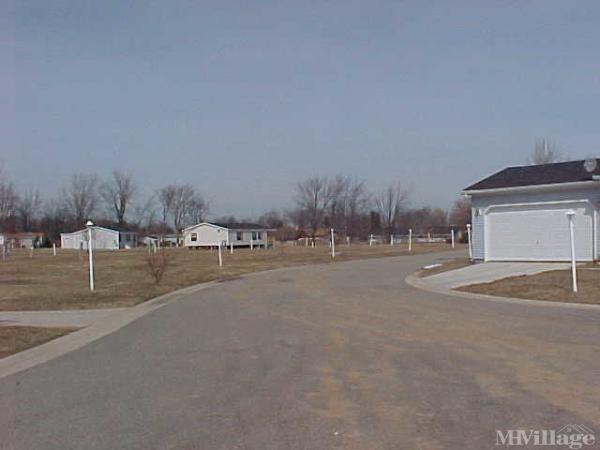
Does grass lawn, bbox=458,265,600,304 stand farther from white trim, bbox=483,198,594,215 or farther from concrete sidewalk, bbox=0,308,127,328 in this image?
concrete sidewalk, bbox=0,308,127,328

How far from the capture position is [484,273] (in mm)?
26016

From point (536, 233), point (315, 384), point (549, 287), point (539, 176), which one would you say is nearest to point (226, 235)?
point (539, 176)

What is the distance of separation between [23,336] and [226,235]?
247 ft

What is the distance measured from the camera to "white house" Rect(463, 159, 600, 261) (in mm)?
26750

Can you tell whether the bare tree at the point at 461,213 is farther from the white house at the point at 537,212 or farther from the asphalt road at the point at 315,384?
the asphalt road at the point at 315,384

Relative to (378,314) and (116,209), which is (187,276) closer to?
(378,314)

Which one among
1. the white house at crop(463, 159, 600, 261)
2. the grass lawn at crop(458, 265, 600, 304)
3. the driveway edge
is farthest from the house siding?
the driveway edge

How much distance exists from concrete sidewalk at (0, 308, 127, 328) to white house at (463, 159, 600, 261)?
17.3m

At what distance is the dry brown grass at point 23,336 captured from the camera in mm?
11709

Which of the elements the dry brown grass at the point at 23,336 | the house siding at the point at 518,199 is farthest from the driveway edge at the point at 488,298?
the dry brown grass at the point at 23,336

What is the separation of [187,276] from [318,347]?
847 inches

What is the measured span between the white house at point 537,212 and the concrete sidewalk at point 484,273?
0.81 metres

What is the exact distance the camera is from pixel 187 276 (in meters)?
31.9

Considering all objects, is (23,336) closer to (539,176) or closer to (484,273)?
(484,273)
